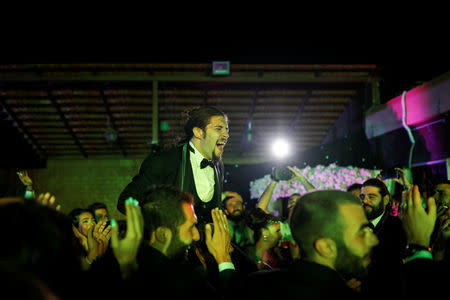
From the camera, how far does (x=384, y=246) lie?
351 centimetres

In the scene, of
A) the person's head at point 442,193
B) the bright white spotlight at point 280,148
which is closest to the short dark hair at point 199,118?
the person's head at point 442,193

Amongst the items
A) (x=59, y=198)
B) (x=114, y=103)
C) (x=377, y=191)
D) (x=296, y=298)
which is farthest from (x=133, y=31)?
(x=296, y=298)

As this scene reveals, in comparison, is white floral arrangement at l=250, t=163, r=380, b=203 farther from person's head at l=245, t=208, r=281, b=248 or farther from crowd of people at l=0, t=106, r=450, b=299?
crowd of people at l=0, t=106, r=450, b=299

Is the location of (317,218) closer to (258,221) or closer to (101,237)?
(101,237)

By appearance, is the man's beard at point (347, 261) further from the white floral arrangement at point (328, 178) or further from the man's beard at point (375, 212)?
the white floral arrangement at point (328, 178)

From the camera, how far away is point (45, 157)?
13.6 m

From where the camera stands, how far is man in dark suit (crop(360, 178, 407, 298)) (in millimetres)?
3156

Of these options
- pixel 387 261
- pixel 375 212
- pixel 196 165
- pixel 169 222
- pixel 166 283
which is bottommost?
pixel 387 261

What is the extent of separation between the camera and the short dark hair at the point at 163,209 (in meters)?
2.23

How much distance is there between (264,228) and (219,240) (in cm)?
228

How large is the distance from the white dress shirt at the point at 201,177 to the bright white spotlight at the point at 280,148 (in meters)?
9.64

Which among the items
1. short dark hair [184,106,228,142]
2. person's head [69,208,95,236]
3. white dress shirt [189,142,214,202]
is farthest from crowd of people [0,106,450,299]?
person's head [69,208,95,236]

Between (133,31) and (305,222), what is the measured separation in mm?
8790

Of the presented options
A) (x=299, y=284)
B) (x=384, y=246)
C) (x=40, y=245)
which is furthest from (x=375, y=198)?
(x=40, y=245)
